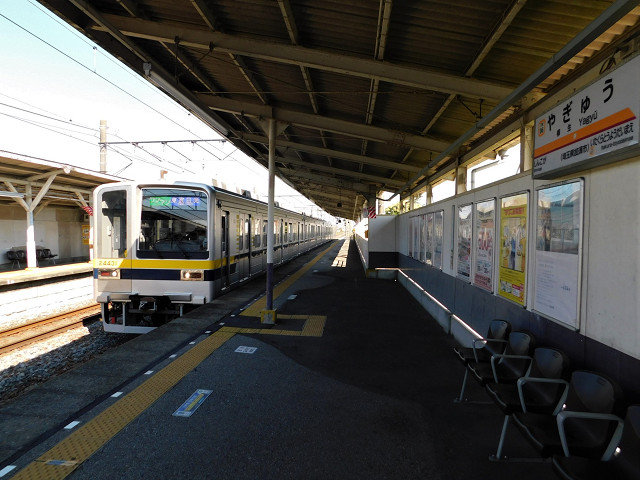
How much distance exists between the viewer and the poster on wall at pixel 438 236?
6.64 metres

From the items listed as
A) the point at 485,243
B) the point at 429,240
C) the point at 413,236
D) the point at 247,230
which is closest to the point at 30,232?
the point at 247,230

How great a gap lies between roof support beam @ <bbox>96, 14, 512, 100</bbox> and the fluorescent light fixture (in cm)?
→ 40

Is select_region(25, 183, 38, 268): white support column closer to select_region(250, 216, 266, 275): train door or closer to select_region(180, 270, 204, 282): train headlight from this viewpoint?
select_region(250, 216, 266, 275): train door

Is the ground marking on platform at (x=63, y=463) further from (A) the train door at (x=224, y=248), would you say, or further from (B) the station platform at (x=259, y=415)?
(A) the train door at (x=224, y=248)

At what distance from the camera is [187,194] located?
6656 mm

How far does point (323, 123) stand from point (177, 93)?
2790mm

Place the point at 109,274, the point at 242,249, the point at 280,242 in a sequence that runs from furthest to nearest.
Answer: the point at 280,242
the point at 242,249
the point at 109,274

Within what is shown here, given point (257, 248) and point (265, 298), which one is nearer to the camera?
point (265, 298)

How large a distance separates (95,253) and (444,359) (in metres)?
5.85

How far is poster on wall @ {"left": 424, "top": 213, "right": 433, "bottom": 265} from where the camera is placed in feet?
24.1

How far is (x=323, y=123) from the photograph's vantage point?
712 cm

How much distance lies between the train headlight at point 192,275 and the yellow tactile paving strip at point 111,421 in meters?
1.40

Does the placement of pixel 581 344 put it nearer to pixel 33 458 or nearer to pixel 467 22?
pixel 467 22

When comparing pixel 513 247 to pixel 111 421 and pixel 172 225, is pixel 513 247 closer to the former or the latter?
pixel 111 421
